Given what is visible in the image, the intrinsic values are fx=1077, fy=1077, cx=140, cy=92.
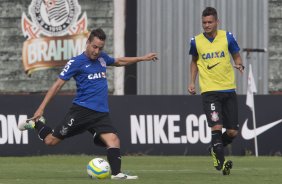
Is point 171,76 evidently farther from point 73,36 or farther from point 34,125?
point 34,125

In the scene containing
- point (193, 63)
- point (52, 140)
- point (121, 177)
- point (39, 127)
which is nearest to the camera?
point (121, 177)

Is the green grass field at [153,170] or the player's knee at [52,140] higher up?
the player's knee at [52,140]

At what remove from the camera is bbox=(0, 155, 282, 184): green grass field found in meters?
13.4

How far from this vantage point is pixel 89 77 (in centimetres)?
1377

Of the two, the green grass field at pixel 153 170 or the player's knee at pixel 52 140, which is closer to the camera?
the green grass field at pixel 153 170

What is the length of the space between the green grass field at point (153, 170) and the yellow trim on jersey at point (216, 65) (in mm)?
1226

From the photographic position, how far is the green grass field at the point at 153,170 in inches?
526

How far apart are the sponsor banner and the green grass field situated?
69cm

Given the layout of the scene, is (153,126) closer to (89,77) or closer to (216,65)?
(216,65)

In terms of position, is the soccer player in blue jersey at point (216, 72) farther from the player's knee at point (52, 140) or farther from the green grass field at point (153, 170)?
the player's knee at point (52, 140)

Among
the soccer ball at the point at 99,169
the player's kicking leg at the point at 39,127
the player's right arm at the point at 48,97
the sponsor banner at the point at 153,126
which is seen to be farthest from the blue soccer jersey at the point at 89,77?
the sponsor banner at the point at 153,126

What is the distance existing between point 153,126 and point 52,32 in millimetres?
6618

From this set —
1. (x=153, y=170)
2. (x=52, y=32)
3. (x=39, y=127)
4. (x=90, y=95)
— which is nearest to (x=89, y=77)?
(x=90, y=95)

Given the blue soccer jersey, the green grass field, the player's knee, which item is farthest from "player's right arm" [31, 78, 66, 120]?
the green grass field
